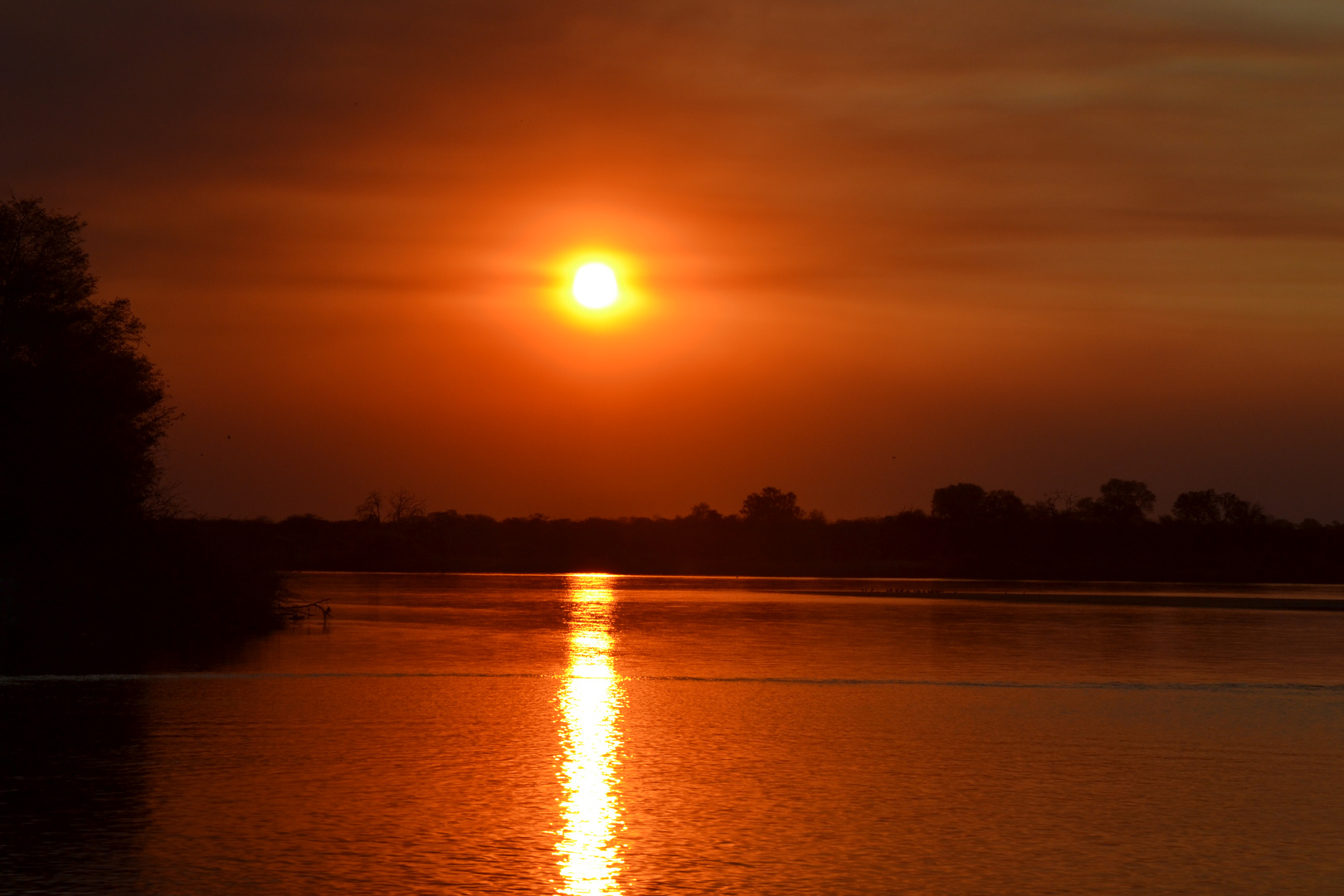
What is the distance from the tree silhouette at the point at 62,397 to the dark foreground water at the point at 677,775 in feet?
28.9

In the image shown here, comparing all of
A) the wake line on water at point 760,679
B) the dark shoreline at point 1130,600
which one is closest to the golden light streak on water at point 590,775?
the wake line on water at point 760,679

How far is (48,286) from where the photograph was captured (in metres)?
43.1

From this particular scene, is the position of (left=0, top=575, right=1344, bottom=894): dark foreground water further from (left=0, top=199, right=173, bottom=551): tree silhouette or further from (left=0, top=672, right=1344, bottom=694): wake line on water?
(left=0, top=199, right=173, bottom=551): tree silhouette

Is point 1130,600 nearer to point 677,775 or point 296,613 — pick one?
point 296,613

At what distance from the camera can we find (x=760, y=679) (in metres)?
30.9

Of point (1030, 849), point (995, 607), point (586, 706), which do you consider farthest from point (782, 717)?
point (995, 607)

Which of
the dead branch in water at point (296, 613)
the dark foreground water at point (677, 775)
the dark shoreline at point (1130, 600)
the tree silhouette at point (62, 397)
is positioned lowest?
the dark foreground water at point (677, 775)

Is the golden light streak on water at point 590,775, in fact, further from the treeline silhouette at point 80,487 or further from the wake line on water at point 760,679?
the treeline silhouette at point 80,487

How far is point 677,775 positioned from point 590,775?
116 centimetres

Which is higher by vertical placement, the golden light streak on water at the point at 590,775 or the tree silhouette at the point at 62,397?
the tree silhouette at the point at 62,397

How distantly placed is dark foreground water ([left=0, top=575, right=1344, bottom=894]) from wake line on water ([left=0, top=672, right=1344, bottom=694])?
18 cm

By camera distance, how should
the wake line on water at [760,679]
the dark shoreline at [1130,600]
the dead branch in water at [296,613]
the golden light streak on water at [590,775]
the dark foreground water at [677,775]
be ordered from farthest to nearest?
1. the dark shoreline at [1130,600]
2. the dead branch in water at [296,613]
3. the wake line on water at [760,679]
4. the dark foreground water at [677,775]
5. the golden light streak on water at [590,775]

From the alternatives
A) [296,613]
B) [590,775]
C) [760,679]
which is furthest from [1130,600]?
[590,775]

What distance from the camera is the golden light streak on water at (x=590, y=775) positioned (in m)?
13.0
